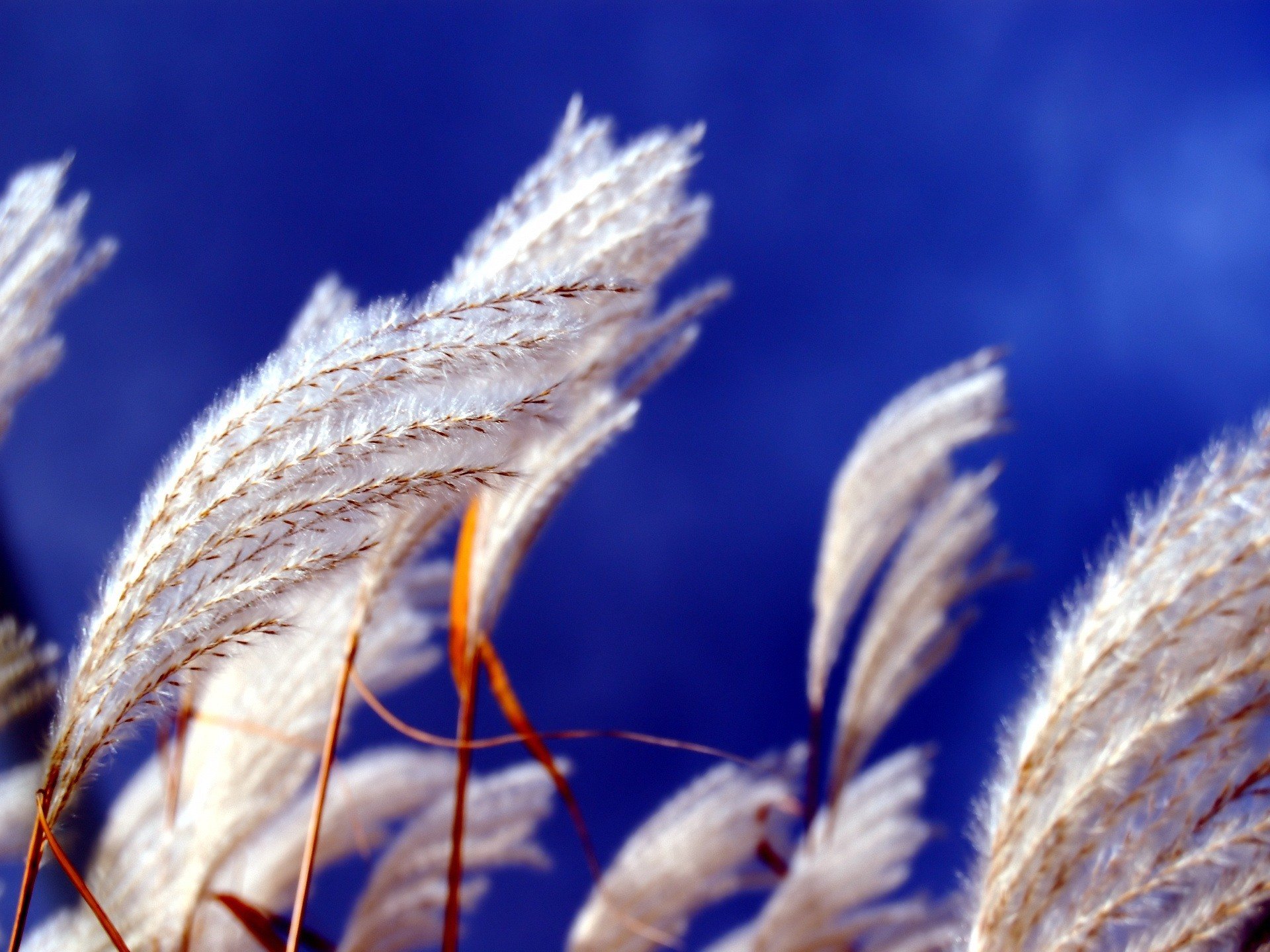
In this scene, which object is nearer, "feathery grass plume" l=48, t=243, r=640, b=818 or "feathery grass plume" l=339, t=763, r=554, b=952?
"feathery grass plume" l=48, t=243, r=640, b=818

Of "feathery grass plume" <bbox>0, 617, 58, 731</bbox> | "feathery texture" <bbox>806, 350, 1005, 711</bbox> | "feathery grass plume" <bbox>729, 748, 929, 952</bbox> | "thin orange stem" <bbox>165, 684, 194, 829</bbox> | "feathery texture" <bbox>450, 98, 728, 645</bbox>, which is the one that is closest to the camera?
"feathery texture" <bbox>450, 98, 728, 645</bbox>

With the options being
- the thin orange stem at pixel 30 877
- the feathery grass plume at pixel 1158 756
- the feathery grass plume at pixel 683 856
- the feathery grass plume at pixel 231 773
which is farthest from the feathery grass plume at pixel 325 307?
the feathery grass plume at pixel 683 856

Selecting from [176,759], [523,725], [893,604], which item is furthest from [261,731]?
[893,604]

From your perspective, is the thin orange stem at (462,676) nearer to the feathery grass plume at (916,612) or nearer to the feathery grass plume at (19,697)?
the feathery grass plume at (19,697)

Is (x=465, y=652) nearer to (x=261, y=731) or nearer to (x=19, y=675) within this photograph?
(x=261, y=731)

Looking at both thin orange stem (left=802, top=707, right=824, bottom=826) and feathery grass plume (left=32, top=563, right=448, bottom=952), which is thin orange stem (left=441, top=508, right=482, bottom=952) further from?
thin orange stem (left=802, top=707, right=824, bottom=826)

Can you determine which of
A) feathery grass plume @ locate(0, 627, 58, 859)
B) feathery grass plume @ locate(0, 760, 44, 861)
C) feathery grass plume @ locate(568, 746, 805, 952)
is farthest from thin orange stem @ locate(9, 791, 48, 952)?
feathery grass plume @ locate(568, 746, 805, 952)
